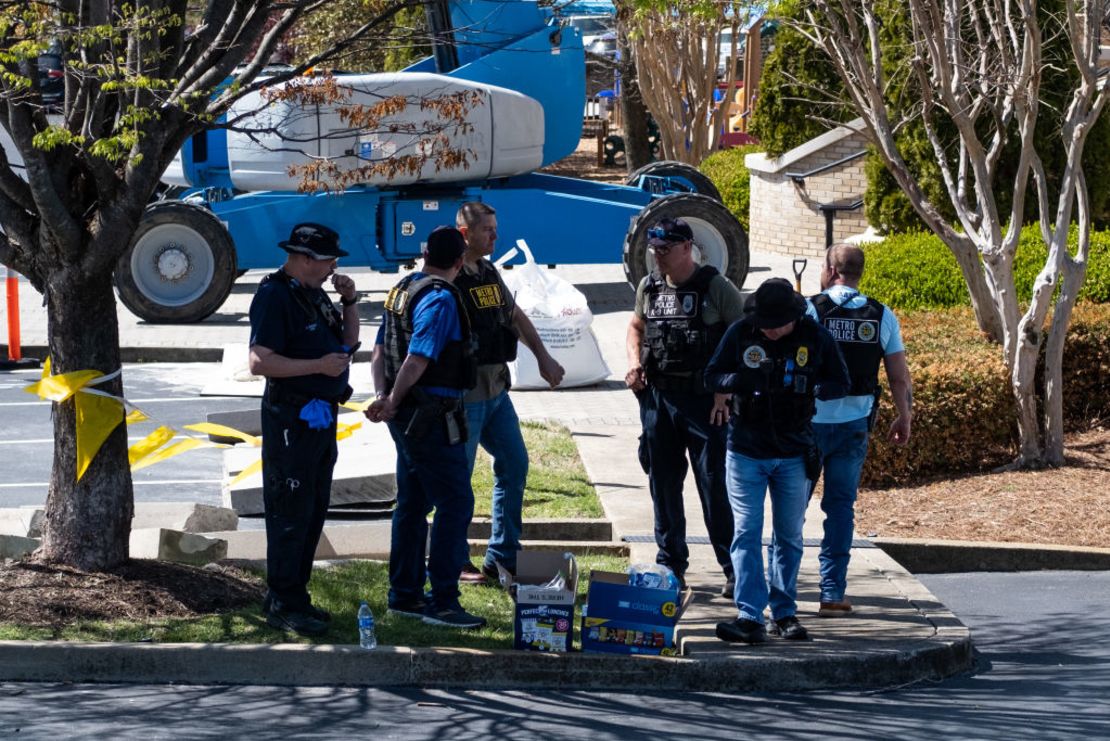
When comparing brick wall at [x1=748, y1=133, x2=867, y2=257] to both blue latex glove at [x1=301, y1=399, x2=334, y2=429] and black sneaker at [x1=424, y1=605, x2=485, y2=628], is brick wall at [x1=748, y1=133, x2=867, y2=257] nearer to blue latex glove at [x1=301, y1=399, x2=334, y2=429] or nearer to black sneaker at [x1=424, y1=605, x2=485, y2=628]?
black sneaker at [x1=424, y1=605, x2=485, y2=628]

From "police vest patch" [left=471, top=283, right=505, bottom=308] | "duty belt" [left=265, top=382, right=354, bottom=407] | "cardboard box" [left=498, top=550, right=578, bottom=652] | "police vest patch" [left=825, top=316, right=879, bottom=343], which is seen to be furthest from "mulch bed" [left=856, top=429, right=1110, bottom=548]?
"duty belt" [left=265, top=382, right=354, bottom=407]

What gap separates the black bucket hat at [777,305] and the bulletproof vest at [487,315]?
49.1 inches

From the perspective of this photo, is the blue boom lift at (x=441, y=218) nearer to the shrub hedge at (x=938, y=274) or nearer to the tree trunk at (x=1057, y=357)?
the shrub hedge at (x=938, y=274)

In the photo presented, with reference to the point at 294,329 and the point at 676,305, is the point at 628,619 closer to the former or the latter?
the point at 676,305

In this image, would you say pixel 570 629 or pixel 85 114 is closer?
pixel 570 629

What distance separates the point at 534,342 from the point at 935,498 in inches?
125

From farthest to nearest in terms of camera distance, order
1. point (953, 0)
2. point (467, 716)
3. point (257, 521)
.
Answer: point (953, 0) < point (257, 521) < point (467, 716)

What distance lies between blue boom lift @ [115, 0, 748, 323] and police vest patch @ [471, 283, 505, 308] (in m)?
8.23

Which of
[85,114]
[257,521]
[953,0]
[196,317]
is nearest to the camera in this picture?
[85,114]

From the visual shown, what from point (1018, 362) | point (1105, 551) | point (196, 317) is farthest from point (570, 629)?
point (196, 317)

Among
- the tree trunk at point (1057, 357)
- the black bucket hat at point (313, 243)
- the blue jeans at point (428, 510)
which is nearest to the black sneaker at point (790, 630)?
the blue jeans at point (428, 510)

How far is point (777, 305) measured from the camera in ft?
20.7

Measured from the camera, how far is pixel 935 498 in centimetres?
948

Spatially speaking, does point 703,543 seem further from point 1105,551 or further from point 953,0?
point 953,0
